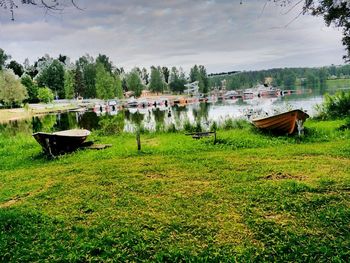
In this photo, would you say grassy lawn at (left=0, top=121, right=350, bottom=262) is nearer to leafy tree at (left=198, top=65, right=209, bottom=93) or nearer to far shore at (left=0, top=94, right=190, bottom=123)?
far shore at (left=0, top=94, right=190, bottom=123)

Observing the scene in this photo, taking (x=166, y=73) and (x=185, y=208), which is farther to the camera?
(x=166, y=73)

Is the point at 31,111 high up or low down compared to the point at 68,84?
down

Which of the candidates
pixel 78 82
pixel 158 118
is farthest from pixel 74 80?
pixel 158 118

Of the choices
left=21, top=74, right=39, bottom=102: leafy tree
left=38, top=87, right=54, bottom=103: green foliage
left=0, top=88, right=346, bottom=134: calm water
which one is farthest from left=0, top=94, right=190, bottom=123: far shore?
left=0, top=88, right=346, bottom=134: calm water

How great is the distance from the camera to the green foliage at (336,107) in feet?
46.7

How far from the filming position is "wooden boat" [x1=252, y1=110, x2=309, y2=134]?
416 inches

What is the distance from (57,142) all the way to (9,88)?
154ft

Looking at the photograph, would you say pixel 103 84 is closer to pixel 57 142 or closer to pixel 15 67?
pixel 15 67

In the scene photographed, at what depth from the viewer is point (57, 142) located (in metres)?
9.82

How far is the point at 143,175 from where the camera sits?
6.63 metres

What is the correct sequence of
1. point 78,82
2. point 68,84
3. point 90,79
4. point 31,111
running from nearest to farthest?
point 31,111
point 68,84
point 90,79
point 78,82

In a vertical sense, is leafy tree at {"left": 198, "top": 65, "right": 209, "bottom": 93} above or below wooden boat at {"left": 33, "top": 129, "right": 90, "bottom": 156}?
above

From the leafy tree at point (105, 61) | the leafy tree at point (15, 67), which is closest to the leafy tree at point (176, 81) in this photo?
the leafy tree at point (105, 61)

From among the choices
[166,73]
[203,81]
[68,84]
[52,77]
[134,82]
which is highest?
[166,73]
